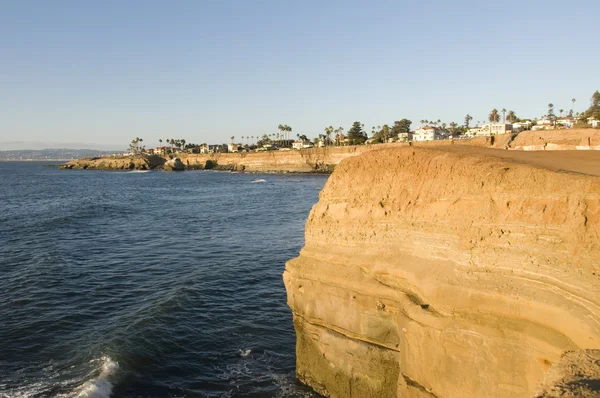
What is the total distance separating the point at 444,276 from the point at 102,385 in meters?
9.56

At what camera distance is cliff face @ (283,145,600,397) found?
22.9 feet

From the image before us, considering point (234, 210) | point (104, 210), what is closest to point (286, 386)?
point (234, 210)

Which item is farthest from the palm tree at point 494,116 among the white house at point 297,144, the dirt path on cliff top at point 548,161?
the dirt path on cliff top at point 548,161

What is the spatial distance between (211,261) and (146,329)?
8350 mm

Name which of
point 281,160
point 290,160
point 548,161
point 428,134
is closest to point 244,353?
point 548,161

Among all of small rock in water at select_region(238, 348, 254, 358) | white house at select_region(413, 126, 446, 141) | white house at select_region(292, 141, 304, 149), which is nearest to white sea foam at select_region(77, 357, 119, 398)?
small rock in water at select_region(238, 348, 254, 358)

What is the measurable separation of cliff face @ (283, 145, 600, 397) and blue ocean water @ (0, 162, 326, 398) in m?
2.63

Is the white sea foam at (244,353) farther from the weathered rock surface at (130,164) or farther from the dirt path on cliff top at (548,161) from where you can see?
the weathered rock surface at (130,164)

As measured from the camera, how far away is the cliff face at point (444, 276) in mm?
6969

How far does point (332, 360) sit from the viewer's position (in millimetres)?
10828

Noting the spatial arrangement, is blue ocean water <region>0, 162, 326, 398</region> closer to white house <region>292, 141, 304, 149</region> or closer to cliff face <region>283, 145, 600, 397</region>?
cliff face <region>283, 145, 600, 397</region>

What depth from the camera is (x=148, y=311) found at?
16.7 meters

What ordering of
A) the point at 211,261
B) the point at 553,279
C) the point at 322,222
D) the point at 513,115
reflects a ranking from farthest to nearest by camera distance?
the point at 513,115 → the point at 211,261 → the point at 322,222 → the point at 553,279

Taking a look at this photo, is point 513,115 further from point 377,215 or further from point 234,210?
point 377,215
